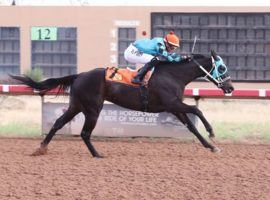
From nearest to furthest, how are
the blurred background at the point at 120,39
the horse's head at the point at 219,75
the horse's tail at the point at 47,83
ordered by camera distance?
the horse's head at the point at 219,75 < the horse's tail at the point at 47,83 < the blurred background at the point at 120,39

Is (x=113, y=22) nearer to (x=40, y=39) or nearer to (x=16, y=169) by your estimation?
(x=40, y=39)

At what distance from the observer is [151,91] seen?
9.96 meters

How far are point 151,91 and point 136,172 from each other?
78.2 inches

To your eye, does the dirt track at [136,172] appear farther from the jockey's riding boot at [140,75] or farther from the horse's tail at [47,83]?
the jockey's riding boot at [140,75]

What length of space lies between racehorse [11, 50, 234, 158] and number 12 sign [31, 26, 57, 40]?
17.4m

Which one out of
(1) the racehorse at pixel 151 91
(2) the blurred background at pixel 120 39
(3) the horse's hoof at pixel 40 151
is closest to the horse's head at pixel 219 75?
(1) the racehorse at pixel 151 91

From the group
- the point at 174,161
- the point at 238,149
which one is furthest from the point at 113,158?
the point at 238,149

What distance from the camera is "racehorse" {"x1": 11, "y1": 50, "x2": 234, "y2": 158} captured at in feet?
32.5

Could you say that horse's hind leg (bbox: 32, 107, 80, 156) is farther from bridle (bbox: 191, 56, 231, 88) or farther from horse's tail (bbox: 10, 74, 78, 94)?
bridle (bbox: 191, 56, 231, 88)

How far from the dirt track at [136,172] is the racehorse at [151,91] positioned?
476 millimetres

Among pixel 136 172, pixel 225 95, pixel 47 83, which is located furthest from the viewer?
pixel 225 95

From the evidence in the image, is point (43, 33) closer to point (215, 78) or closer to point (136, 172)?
point (215, 78)

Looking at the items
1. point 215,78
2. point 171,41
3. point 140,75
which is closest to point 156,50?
point 171,41

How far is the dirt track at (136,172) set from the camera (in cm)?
697
